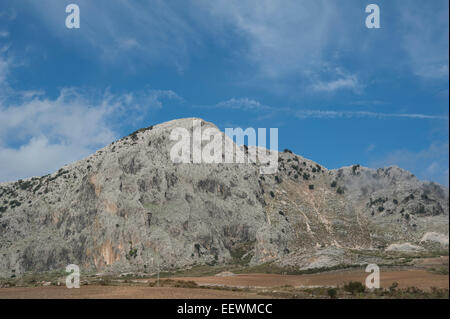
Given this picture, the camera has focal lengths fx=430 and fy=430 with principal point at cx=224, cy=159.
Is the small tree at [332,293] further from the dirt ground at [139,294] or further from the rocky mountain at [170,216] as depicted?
the rocky mountain at [170,216]

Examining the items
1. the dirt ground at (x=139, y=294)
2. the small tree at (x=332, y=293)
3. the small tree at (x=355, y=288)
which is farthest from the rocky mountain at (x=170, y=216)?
the small tree at (x=332, y=293)

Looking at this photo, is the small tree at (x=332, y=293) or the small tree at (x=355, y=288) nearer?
the small tree at (x=332, y=293)

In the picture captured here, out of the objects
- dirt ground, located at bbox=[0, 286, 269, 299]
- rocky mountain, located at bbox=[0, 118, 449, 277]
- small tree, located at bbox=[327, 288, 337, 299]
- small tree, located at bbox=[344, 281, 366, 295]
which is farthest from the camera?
rocky mountain, located at bbox=[0, 118, 449, 277]

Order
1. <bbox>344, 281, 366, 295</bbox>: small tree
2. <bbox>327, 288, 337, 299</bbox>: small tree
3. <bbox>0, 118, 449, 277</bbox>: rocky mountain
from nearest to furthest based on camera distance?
<bbox>327, 288, 337, 299</bbox>: small tree < <bbox>344, 281, 366, 295</bbox>: small tree < <bbox>0, 118, 449, 277</bbox>: rocky mountain

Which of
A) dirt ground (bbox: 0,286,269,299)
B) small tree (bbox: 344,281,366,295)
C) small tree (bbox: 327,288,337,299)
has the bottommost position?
dirt ground (bbox: 0,286,269,299)

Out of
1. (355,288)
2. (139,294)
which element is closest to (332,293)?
(355,288)

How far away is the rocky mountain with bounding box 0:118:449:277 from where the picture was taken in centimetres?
11338

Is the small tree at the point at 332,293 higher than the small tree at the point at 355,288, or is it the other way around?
the small tree at the point at 355,288

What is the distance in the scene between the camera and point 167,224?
123188 mm

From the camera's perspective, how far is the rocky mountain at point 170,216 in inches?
4464

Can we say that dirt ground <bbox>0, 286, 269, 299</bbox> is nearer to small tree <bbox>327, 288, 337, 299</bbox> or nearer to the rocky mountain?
small tree <bbox>327, 288, 337, 299</bbox>

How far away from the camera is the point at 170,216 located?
12662cm

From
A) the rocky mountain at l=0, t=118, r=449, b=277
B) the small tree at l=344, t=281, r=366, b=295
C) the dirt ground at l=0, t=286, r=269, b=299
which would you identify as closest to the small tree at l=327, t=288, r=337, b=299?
the small tree at l=344, t=281, r=366, b=295

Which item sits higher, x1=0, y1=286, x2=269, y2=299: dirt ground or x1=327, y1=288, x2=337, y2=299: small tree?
x1=327, y1=288, x2=337, y2=299: small tree
